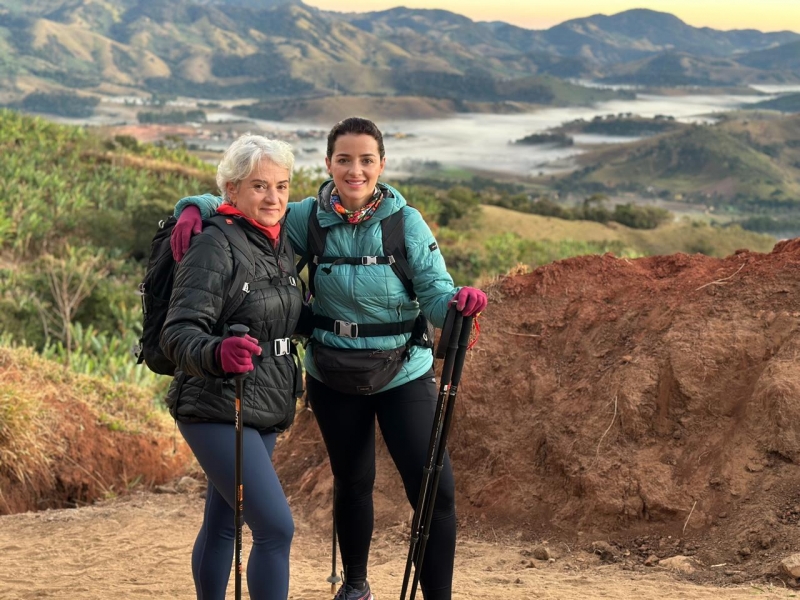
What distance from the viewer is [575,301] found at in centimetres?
686

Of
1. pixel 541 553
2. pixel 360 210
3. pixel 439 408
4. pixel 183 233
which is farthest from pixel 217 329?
pixel 541 553

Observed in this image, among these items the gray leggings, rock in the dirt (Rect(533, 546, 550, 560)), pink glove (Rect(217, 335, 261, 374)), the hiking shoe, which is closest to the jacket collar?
pink glove (Rect(217, 335, 261, 374))

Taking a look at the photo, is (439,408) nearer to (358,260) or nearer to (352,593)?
(358,260)

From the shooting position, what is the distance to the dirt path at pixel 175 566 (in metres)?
4.67

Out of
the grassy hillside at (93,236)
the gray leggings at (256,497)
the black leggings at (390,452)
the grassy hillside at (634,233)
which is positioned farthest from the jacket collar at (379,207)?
the grassy hillside at (634,233)

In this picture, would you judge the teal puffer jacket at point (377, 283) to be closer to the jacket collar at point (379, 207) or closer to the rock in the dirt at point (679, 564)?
the jacket collar at point (379, 207)

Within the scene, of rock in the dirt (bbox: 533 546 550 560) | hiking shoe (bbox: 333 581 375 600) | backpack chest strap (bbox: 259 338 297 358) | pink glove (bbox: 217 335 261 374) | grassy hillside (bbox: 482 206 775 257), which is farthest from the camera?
grassy hillside (bbox: 482 206 775 257)

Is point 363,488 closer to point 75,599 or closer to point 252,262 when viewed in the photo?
point 252,262

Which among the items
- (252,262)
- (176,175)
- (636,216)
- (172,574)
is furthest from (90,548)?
(636,216)

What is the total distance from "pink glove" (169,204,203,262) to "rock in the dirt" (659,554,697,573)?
3.26m

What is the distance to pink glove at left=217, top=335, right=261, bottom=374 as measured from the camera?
10.0 feet

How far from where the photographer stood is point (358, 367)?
3.64m

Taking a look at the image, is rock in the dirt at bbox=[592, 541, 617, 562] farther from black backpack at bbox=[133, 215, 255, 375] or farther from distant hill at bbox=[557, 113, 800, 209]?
distant hill at bbox=[557, 113, 800, 209]

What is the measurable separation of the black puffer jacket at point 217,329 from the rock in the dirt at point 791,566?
8.94ft
